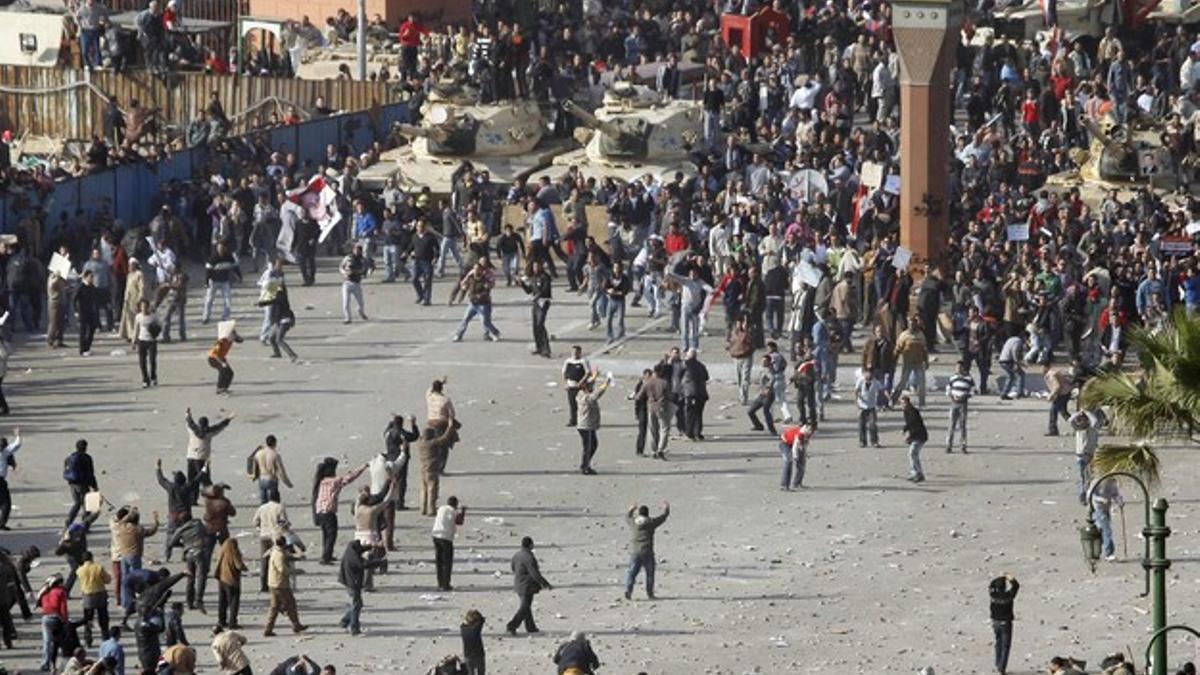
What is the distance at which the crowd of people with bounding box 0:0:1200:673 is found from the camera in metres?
41.3

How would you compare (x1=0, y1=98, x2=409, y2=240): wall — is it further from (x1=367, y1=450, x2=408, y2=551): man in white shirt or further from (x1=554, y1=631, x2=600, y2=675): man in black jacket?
(x1=554, y1=631, x2=600, y2=675): man in black jacket

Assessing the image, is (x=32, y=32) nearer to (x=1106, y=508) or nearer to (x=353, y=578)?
(x=353, y=578)

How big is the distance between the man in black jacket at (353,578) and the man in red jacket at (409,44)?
27.2 metres

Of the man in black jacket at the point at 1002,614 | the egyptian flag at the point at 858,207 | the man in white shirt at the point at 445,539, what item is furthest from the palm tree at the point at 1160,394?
the egyptian flag at the point at 858,207

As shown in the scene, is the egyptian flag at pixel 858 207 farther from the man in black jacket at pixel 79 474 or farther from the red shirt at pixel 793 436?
the man in black jacket at pixel 79 474

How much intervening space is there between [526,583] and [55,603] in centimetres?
452

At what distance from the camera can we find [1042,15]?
218 ft

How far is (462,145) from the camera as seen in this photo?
2409 inches

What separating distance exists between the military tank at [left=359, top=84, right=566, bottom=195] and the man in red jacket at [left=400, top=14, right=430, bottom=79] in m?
4.62

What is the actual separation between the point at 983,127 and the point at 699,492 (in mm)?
17137

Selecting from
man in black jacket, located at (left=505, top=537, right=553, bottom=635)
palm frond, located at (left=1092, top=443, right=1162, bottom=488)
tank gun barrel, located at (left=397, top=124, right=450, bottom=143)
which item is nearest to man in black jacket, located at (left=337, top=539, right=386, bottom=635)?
man in black jacket, located at (left=505, top=537, right=553, bottom=635)

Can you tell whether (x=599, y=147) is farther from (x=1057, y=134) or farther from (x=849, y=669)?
(x=849, y=669)

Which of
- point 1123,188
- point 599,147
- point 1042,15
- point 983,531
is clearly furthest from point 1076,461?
point 1042,15

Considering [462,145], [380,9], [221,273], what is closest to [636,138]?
[462,145]
